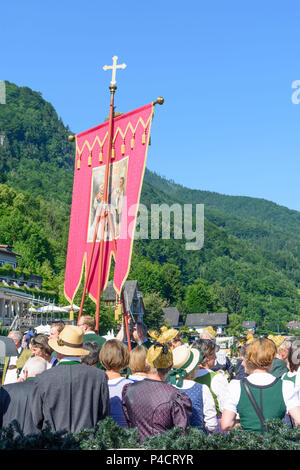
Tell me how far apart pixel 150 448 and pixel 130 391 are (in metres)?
0.99

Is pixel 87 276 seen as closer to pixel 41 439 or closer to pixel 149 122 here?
pixel 149 122

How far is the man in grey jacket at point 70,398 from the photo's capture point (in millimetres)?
5750

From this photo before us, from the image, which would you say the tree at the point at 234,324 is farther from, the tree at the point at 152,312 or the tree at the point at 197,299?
the tree at the point at 152,312

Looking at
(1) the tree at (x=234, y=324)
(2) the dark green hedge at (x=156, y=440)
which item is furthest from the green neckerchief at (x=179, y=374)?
(1) the tree at (x=234, y=324)

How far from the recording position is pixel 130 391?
5.86 metres

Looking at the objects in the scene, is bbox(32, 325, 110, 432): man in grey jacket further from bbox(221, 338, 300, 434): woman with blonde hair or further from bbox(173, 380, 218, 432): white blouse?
bbox(221, 338, 300, 434): woman with blonde hair

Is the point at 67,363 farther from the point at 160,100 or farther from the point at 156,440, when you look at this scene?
the point at 160,100

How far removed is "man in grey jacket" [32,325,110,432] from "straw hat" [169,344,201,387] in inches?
35.1

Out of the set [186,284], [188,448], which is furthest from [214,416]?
[186,284]

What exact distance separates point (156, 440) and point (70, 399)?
1.10m

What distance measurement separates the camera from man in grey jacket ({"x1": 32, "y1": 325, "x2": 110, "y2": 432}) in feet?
18.9

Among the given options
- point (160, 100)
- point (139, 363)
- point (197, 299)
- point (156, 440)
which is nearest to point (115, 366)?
point (139, 363)

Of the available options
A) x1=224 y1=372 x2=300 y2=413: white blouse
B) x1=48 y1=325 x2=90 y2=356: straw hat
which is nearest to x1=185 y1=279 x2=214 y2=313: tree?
x1=48 y1=325 x2=90 y2=356: straw hat
